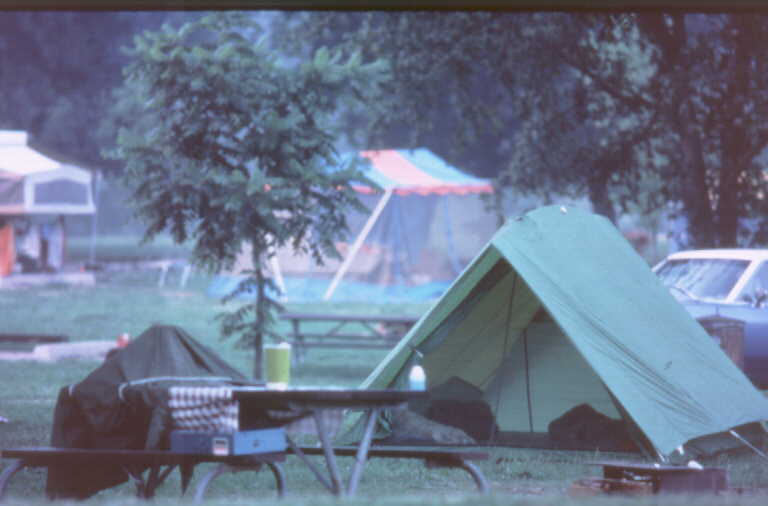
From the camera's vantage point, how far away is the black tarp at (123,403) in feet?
20.3

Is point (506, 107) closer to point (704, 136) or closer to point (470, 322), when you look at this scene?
point (704, 136)

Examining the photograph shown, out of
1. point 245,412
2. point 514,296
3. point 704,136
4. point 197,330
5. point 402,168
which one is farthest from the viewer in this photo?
point 402,168

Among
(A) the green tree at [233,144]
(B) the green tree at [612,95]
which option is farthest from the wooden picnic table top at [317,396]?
(B) the green tree at [612,95]

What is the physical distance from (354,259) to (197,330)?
6060 millimetres

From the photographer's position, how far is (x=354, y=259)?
Result: 961 inches

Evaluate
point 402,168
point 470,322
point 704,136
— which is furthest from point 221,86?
point 402,168

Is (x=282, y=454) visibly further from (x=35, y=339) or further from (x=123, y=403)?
(x=35, y=339)

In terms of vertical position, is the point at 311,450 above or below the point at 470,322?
below

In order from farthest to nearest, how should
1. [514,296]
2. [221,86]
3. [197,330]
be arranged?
[197,330] → [221,86] → [514,296]

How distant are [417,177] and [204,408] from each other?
1844 cm

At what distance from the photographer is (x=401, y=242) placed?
80.7ft

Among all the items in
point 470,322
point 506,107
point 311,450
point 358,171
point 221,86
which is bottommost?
point 311,450

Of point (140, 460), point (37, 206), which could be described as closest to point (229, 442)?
point (140, 460)

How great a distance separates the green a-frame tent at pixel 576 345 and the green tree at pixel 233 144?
303 centimetres
